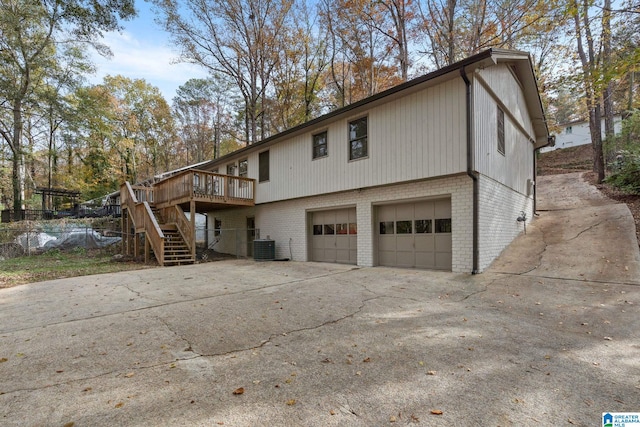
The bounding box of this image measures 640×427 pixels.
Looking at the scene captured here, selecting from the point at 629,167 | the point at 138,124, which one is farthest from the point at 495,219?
the point at 138,124

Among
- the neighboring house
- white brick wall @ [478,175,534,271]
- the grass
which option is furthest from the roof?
the neighboring house

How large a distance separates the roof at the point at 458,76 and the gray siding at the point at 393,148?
242 mm

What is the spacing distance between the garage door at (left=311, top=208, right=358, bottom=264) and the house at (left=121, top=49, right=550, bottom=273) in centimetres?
4

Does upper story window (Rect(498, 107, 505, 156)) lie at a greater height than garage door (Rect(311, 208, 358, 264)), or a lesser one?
greater

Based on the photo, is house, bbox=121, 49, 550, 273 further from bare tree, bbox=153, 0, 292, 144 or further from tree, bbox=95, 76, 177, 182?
tree, bbox=95, 76, 177, 182

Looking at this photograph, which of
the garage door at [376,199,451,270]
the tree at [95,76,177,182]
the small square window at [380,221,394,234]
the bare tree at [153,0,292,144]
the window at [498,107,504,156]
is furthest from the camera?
the tree at [95,76,177,182]

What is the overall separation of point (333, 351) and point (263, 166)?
11383 mm

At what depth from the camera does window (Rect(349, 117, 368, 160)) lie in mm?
9930

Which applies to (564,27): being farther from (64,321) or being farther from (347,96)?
(64,321)

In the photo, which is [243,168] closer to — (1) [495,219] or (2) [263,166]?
(2) [263,166]

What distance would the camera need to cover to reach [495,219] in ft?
28.3

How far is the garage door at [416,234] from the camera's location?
27.8 ft

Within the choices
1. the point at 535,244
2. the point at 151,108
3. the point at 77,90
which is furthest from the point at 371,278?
the point at 151,108

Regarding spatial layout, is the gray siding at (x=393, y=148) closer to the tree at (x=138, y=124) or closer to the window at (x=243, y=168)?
the window at (x=243, y=168)
